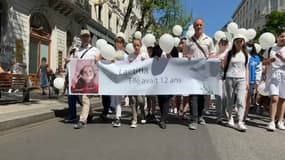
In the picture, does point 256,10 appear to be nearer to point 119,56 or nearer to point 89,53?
point 119,56

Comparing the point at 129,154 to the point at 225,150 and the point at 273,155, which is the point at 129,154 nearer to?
the point at 225,150

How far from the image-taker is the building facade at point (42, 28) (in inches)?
844

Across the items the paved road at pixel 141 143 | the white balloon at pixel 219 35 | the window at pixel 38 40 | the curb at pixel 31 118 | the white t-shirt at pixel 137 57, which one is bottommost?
the paved road at pixel 141 143

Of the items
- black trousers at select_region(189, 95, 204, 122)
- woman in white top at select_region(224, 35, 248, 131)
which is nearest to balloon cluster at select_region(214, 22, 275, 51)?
woman in white top at select_region(224, 35, 248, 131)

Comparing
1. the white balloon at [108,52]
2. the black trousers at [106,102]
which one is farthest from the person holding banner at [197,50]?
the black trousers at [106,102]

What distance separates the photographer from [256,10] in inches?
3794

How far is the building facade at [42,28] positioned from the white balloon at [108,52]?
42.1 ft

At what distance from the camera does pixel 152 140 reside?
713cm

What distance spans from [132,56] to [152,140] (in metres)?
2.49

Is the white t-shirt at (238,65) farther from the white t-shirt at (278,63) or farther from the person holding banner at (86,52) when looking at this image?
the person holding banner at (86,52)

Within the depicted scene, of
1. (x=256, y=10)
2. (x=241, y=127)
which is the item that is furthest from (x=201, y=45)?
(x=256, y=10)

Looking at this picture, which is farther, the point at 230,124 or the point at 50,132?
the point at 230,124

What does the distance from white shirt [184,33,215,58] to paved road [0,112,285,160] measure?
1.49 meters

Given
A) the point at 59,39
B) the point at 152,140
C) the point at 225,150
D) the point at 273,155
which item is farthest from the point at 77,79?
the point at 59,39
